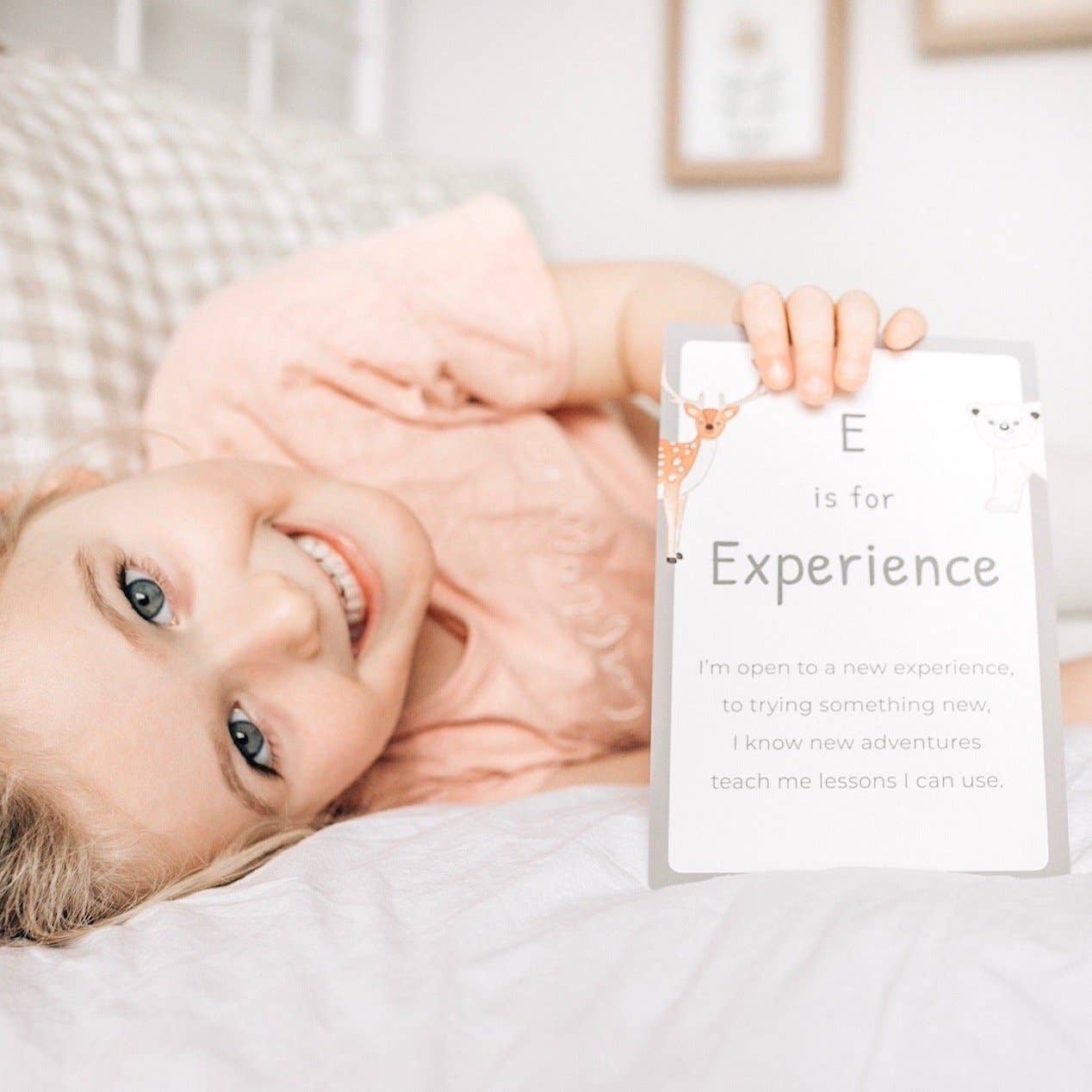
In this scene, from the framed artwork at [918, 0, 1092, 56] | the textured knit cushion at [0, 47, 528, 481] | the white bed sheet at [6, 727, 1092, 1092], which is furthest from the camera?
the framed artwork at [918, 0, 1092, 56]

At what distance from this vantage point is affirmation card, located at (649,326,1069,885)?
547 mm

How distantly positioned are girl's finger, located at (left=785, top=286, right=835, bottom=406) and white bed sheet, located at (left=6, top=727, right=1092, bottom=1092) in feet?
0.83

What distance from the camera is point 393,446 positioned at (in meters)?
1.04

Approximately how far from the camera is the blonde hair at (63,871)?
0.61m

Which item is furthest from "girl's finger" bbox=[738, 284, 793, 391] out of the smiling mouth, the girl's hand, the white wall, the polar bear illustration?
the white wall

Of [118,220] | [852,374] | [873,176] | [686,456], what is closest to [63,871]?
[686,456]

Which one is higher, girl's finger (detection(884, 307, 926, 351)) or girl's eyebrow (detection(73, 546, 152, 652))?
girl's finger (detection(884, 307, 926, 351))

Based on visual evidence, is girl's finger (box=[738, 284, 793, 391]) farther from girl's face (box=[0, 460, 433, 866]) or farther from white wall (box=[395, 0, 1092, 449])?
white wall (box=[395, 0, 1092, 449])

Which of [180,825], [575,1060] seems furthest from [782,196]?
[575,1060]

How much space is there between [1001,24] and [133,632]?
1409 millimetres

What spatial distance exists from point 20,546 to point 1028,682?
0.65 meters

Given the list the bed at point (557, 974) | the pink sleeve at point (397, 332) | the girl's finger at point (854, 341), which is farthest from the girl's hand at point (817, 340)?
the pink sleeve at point (397, 332)

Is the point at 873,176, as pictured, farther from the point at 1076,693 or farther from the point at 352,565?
the point at 352,565

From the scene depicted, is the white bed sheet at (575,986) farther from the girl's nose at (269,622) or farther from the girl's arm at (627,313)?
the girl's arm at (627,313)
